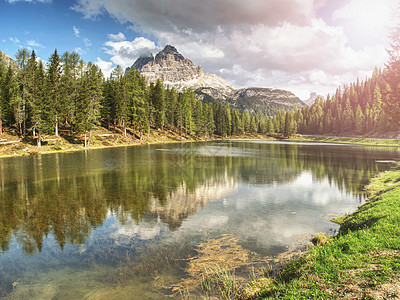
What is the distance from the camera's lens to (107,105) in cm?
8212

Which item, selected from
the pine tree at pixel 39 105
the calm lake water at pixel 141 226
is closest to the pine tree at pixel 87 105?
the pine tree at pixel 39 105

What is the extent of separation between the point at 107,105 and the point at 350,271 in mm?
86672

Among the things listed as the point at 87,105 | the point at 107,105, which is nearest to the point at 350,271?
the point at 87,105

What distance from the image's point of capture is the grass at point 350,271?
571 cm

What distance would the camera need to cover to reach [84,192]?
20.5 meters

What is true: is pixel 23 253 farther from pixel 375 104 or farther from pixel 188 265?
pixel 375 104

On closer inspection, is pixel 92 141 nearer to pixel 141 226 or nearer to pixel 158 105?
pixel 158 105

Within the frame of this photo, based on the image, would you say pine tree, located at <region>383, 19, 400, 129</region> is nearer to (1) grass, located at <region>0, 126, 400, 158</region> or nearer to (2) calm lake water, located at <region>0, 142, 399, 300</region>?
(2) calm lake water, located at <region>0, 142, 399, 300</region>

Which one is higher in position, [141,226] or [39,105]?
[39,105]

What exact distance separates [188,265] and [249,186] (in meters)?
15.4

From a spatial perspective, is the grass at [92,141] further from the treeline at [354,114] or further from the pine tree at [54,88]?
the treeline at [354,114]

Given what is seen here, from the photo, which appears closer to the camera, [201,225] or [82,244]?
[82,244]

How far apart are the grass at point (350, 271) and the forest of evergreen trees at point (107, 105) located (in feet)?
107

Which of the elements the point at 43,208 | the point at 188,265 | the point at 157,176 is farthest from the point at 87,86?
the point at 188,265
